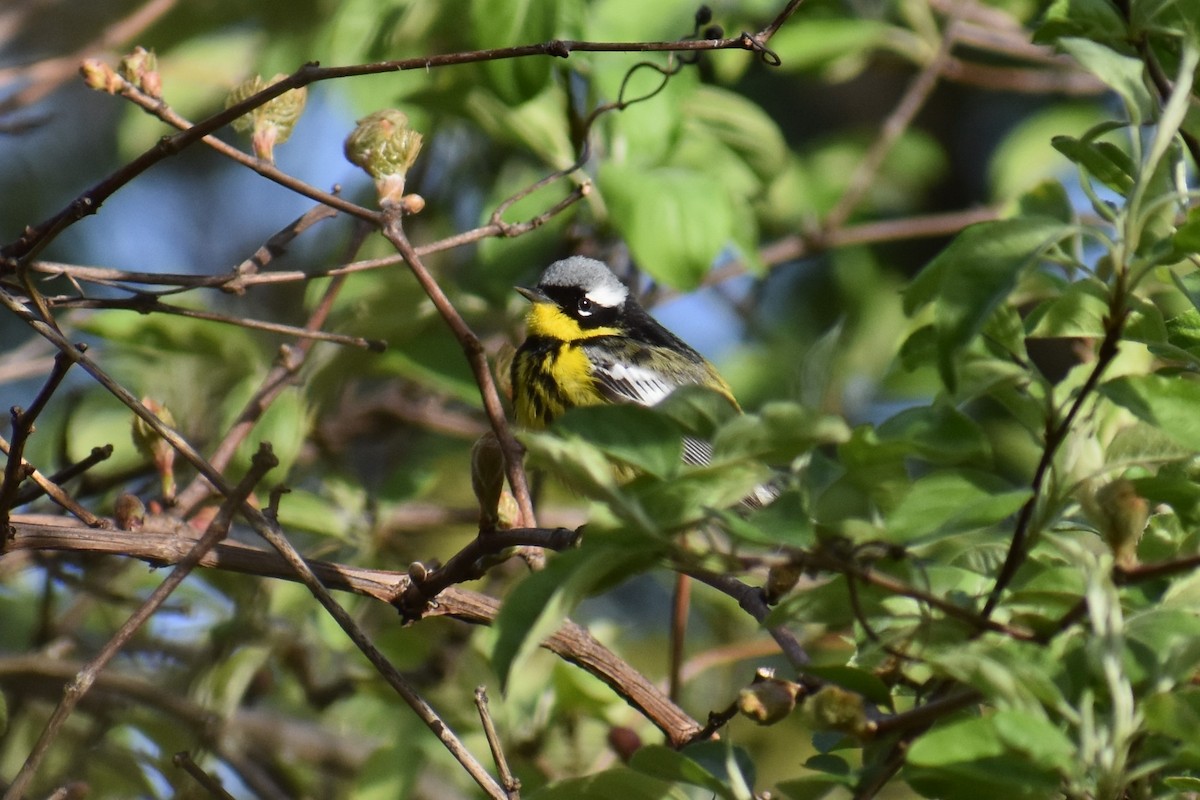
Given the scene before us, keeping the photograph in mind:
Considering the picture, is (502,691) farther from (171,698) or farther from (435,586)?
(171,698)

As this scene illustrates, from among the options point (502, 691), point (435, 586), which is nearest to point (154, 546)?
point (435, 586)

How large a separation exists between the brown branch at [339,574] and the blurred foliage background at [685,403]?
240mm

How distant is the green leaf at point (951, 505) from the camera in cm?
125

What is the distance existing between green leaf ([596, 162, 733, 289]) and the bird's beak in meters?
0.94

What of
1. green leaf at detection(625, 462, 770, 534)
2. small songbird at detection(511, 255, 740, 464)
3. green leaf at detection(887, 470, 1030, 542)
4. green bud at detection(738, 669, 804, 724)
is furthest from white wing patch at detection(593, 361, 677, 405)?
green leaf at detection(625, 462, 770, 534)

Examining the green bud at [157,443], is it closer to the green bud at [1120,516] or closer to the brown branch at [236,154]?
the brown branch at [236,154]

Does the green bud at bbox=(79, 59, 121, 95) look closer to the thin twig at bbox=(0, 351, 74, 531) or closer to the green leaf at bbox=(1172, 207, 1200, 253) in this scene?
the thin twig at bbox=(0, 351, 74, 531)

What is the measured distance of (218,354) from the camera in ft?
10.5

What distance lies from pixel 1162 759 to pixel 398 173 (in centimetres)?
135

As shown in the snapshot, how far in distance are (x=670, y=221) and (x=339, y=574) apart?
1190 mm

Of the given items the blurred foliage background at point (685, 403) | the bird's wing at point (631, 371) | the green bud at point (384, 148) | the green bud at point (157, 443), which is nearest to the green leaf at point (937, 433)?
the blurred foliage background at point (685, 403)

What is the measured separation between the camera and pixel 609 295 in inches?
162

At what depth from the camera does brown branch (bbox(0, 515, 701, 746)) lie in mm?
1865

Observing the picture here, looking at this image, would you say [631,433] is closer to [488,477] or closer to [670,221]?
[488,477]
